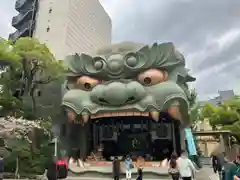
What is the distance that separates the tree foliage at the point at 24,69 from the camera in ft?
62.4

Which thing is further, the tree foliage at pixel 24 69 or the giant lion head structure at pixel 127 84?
the tree foliage at pixel 24 69

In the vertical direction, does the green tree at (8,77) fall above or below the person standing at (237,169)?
above

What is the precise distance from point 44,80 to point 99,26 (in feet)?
76.6

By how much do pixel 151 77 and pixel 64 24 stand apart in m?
18.5

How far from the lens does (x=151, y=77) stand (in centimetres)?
1817

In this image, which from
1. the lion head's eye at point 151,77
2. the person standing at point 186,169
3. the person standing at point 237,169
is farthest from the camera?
the lion head's eye at point 151,77

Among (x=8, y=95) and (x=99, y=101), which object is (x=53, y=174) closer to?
(x=99, y=101)

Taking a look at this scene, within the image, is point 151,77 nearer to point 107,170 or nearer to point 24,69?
point 107,170

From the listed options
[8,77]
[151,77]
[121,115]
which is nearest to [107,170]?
[121,115]

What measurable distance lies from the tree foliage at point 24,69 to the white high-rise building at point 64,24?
1098 cm

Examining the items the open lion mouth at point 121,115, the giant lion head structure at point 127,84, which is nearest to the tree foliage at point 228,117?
the giant lion head structure at point 127,84

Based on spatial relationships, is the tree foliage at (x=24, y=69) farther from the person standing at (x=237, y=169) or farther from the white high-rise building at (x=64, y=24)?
the person standing at (x=237, y=169)

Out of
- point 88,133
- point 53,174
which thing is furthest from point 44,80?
point 53,174

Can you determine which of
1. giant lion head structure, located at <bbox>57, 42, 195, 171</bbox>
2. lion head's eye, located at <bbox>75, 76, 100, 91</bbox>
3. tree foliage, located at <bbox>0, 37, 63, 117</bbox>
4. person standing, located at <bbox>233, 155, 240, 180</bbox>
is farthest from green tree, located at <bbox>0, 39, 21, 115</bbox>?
person standing, located at <bbox>233, 155, 240, 180</bbox>
